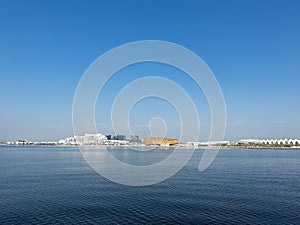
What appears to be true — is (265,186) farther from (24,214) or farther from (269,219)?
(24,214)

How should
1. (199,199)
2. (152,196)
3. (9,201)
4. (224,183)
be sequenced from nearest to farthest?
1. (9,201)
2. (199,199)
3. (152,196)
4. (224,183)

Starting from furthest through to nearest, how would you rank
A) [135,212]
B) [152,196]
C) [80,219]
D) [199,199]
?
[152,196] < [199,199] < [135,212] < [80,219]

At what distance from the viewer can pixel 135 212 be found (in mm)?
28891

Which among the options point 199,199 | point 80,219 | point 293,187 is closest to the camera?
point 80,219

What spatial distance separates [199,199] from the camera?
113 ft

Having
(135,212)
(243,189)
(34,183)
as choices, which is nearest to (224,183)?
(243,189)

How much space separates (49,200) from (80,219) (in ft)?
29.4

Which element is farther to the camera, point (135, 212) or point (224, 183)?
point (224, 183)

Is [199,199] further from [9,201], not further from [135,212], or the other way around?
[9,201]

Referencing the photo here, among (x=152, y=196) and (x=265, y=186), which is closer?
(x=152, y=196)

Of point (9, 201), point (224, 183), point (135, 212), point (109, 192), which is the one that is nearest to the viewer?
point (135, 212)

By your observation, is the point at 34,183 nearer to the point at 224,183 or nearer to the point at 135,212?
the point at 135,212

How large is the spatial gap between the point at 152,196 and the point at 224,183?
15485 mm

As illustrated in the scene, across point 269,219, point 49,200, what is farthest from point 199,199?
point 49,200
